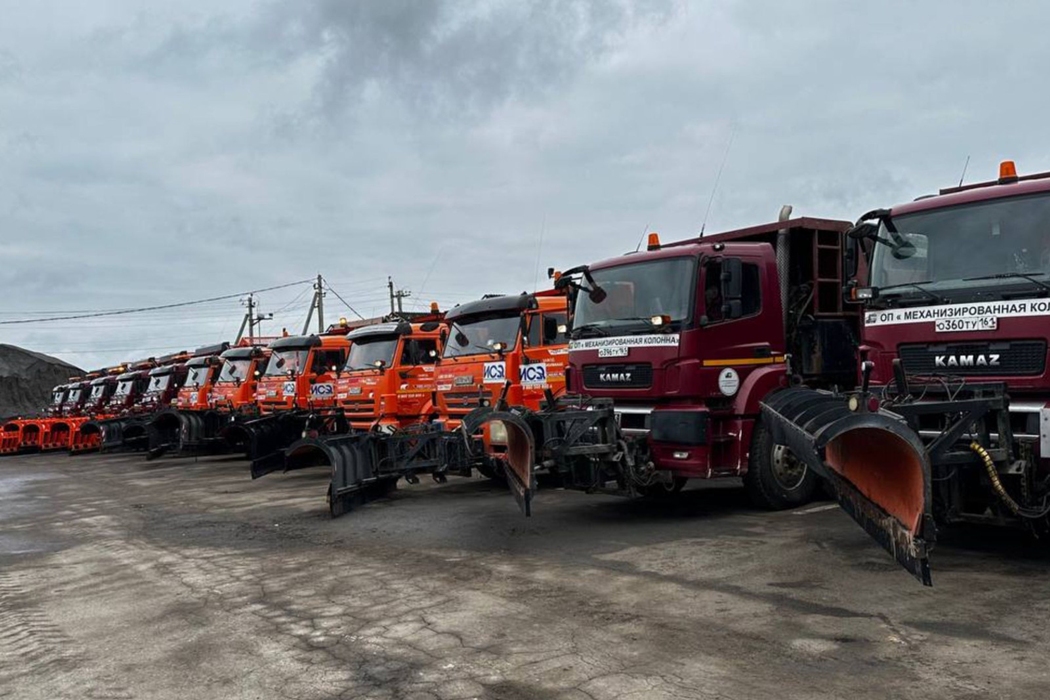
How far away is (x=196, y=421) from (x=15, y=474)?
404cm

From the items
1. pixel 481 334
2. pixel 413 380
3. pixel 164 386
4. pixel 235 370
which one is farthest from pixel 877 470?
pixel 164 386

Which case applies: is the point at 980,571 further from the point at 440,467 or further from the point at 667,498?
the point at 440,467

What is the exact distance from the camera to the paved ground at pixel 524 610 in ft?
13.6

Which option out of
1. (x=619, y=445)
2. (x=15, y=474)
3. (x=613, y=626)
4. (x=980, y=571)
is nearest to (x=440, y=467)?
(x=619, y=445)

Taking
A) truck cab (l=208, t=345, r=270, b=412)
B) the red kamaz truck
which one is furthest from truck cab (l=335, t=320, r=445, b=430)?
truck cab (l=208, t=345, r=270, b=412)

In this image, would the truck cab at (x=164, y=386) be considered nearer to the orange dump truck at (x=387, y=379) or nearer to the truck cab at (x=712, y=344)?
the orange dump truck at (x=387, y=379)

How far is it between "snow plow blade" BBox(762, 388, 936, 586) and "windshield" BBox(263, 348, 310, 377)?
41.2 feet

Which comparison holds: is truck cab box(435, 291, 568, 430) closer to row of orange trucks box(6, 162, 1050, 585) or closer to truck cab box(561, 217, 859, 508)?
row of orange trucks box(6, 162, 1050, 585)

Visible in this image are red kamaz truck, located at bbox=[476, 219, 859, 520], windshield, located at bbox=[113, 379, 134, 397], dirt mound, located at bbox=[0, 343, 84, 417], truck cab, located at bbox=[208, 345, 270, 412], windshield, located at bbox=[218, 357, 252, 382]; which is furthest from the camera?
dirt mound, located at bbox=[0, 343, 84, 417]

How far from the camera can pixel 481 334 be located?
11.4m

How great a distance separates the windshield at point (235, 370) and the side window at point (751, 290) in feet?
46.5

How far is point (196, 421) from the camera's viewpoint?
1850 centimetres

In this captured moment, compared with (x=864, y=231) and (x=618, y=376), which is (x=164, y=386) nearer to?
(x=618, y=376)

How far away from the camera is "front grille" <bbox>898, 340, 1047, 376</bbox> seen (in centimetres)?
580
